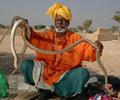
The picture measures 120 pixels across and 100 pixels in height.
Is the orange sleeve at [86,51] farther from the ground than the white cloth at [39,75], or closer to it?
farther from the ground

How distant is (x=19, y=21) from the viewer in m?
5.23

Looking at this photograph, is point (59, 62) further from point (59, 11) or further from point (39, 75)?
point (59, 11)

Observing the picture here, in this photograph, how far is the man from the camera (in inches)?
224

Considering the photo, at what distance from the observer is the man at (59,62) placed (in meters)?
5.70

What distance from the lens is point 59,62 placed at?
19.4 ft

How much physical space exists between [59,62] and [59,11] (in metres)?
0.74

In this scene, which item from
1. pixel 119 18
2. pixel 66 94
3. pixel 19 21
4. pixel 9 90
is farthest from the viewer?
pixel 119 18

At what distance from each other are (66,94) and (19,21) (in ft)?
4.23

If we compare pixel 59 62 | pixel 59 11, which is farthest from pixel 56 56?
pixel 59 11

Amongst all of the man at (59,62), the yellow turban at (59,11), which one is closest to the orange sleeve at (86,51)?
the man at (59,62)

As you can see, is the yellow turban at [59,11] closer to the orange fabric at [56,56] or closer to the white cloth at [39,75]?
the orange fabric at [56,56]

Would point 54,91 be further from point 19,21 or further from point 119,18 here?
point 119,18

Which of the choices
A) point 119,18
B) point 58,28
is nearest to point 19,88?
point 58,28

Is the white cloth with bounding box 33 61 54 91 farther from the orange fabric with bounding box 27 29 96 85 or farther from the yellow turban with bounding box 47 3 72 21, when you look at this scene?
the yellow turban with bounding box 47 3 72 21
